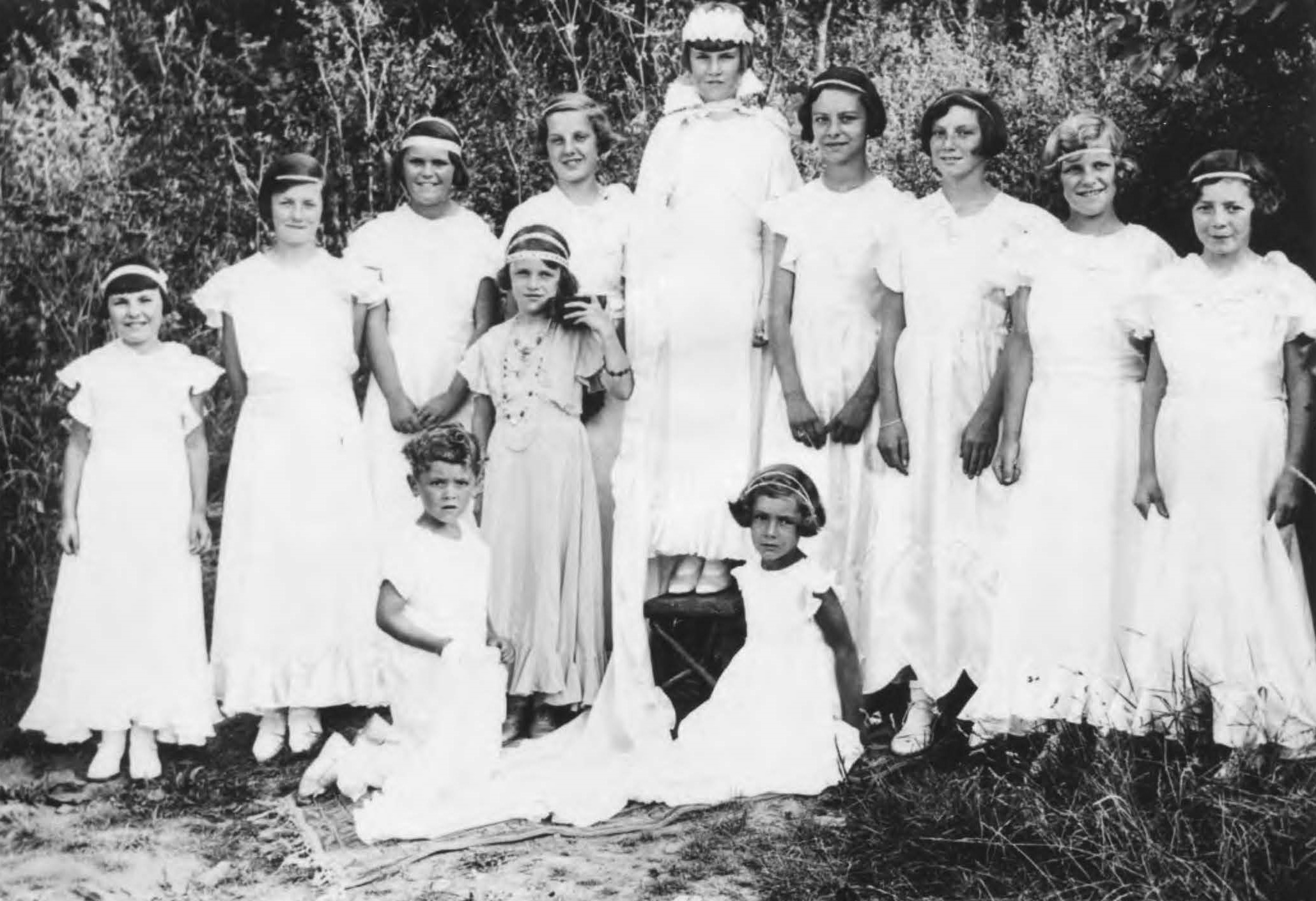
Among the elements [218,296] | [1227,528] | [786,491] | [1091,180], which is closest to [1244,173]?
[1091,180]

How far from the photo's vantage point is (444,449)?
4.49 metres

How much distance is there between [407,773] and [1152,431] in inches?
87.5

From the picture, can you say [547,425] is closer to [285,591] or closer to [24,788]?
[285,591]

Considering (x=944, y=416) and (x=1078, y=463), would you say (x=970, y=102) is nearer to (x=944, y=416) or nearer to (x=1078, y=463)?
(x=944, y=416)

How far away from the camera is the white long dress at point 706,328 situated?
16.3 feet

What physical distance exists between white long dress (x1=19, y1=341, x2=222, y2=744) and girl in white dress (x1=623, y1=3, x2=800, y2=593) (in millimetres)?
1414

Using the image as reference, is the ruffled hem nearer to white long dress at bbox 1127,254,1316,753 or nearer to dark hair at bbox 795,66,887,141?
dark hair at bbox 795,66,887,141

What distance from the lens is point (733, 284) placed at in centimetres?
496

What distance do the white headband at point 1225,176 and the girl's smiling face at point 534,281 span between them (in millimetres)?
1887

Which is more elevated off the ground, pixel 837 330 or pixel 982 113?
pixel 982 113

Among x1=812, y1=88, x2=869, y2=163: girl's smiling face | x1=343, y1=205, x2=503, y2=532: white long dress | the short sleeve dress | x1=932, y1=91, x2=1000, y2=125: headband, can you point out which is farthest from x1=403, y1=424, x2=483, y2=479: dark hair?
x1=932, y1=91, x2=1000, y2=125: headband

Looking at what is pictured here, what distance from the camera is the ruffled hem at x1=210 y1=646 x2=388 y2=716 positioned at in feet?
16.2

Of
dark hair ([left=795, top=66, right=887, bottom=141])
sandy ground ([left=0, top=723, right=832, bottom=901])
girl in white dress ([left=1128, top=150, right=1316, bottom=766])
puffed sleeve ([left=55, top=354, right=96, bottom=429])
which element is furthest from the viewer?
puffed sleeve ([left=55, top=354, right=96, bottom=429])

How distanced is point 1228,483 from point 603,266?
2060 millimetres
